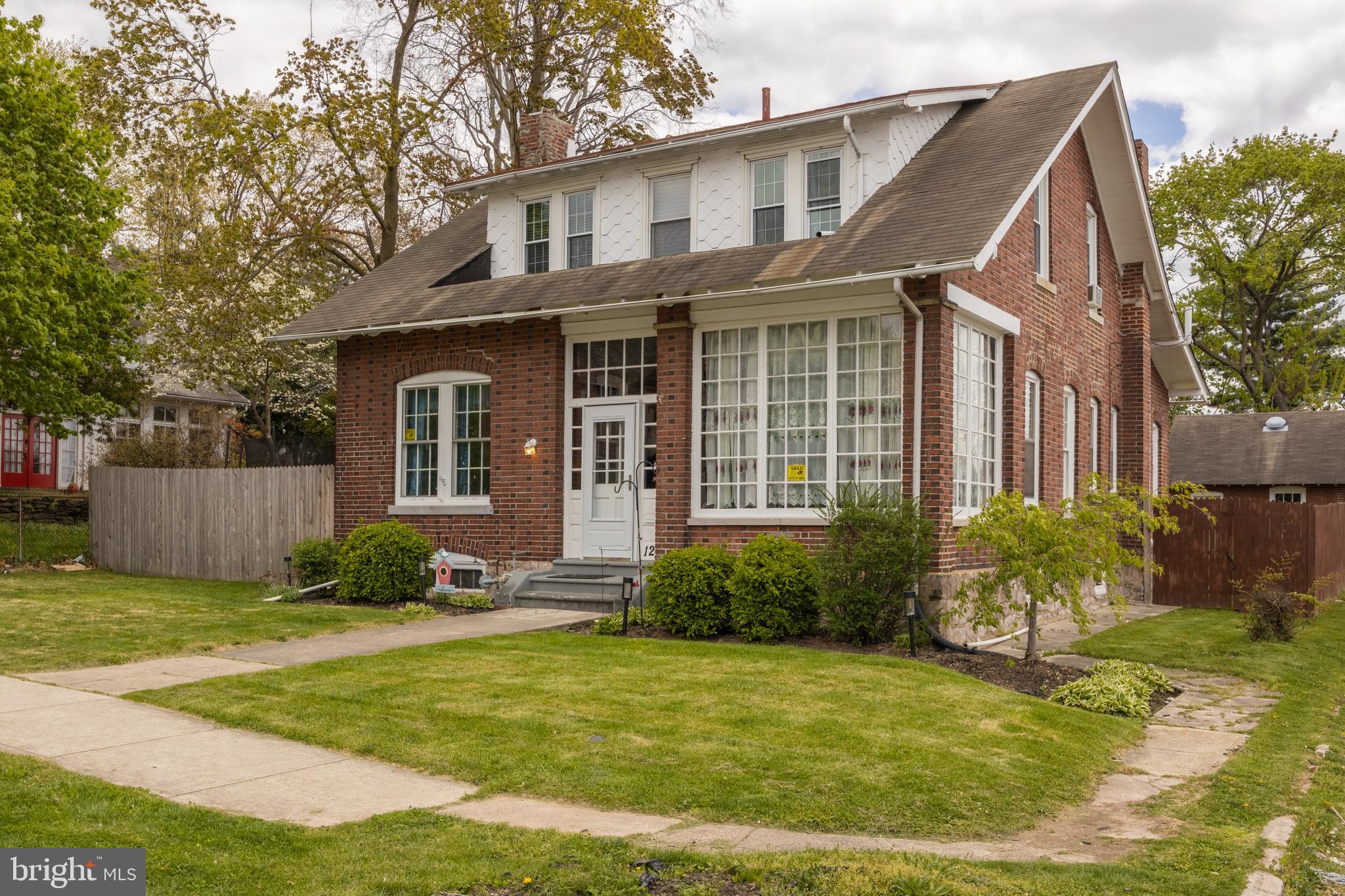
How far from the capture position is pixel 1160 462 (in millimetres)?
23000

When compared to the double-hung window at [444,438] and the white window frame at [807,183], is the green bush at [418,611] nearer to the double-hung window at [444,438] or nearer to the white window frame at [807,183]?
the double-hung window at [444,438]

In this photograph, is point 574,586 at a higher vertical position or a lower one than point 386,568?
lower

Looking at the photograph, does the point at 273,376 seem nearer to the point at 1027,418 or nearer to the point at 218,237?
the point at 218,237

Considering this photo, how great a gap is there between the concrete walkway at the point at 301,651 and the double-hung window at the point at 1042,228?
314 inches

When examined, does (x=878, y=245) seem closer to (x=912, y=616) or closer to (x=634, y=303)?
(x=634, y=303)

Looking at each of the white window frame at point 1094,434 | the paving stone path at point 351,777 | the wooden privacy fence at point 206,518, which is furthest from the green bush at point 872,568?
the wooden privacy fence at point 206,518

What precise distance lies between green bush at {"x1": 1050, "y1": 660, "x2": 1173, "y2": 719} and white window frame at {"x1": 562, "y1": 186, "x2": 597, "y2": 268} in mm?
9310

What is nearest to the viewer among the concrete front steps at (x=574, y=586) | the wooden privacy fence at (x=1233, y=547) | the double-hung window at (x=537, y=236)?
the concrete front steps at (x=574, y=586)

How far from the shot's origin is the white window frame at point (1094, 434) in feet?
60.0

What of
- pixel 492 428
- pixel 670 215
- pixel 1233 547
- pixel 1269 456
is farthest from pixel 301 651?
pixel 1269 456

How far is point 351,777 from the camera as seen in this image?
6.63 meters

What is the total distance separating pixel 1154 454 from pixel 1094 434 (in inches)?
167

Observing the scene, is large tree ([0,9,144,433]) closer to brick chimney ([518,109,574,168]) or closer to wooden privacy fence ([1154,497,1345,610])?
brick chimney ([518,109,574,168])

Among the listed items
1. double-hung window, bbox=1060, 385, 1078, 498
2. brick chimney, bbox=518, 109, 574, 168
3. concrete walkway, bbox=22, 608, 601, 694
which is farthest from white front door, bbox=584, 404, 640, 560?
double-hung window, bbox=1060, 385, 1078, 498
